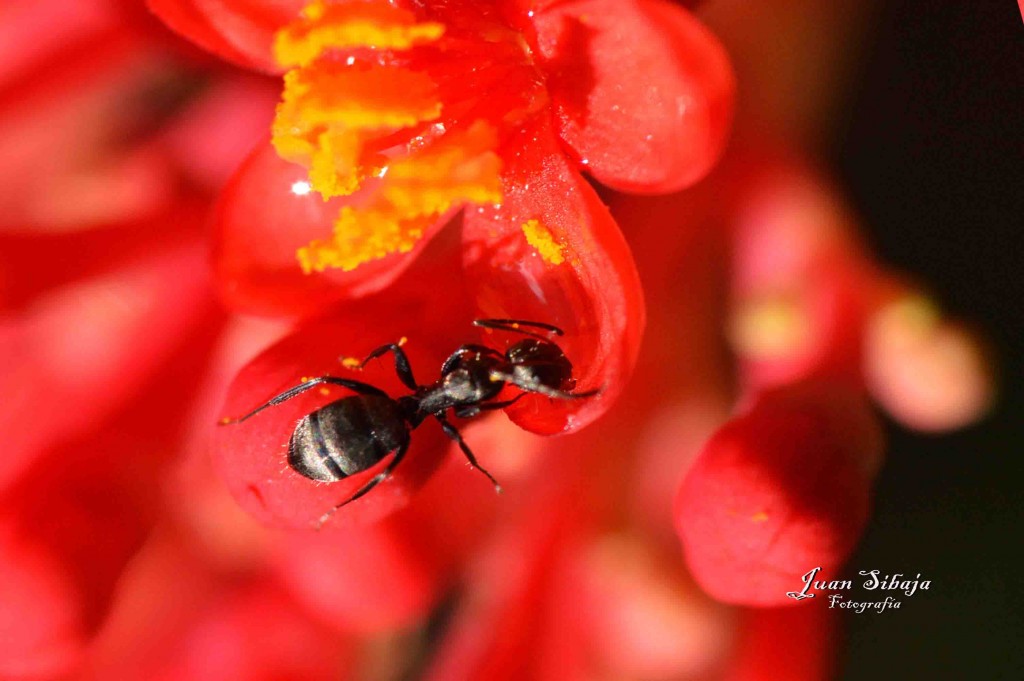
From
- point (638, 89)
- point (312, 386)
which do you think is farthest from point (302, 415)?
point (638, 89)

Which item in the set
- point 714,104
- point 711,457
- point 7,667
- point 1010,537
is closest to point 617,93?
point 714,104

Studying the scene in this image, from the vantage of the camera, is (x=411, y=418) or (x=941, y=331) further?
(x=411, y=418)

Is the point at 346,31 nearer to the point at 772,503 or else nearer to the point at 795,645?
the point at 772,503

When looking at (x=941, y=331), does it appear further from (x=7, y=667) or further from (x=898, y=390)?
(x=7, y=667)

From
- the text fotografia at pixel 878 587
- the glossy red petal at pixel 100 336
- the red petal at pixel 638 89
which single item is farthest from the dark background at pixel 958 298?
the glossy red petal at pixel 100 336

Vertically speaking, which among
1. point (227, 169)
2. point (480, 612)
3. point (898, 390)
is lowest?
point (480, 612)

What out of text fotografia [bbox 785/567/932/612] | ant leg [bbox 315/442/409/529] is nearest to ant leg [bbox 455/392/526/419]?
ant leg [bbox 315/442/409/529]
